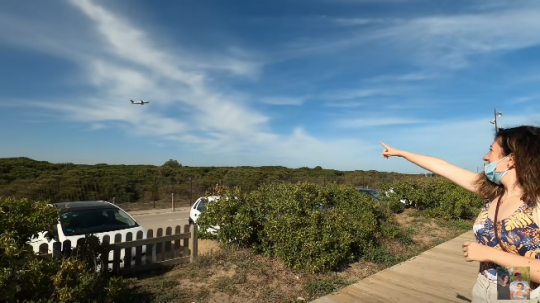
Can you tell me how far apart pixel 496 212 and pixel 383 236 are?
20.2ft

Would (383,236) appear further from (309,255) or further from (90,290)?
(90,290)

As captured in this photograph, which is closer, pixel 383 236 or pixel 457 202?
pixel 383 236

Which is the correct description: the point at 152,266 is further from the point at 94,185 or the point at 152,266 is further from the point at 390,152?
the point at 94,185

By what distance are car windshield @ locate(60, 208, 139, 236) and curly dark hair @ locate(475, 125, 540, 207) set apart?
652cm

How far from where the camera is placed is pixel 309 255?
5.54 m

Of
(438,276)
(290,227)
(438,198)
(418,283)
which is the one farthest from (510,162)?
(438,198)

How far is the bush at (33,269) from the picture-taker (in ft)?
10.6

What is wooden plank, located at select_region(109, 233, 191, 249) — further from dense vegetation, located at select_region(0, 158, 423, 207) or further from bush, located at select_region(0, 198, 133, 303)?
dense vegetation, located at select_region(0, 158, 423, 207)

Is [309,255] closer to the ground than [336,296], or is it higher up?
higher up

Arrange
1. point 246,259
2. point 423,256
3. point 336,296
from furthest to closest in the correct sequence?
point 423,256
point 246,259
point 336,296

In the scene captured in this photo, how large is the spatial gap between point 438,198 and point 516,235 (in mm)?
11189

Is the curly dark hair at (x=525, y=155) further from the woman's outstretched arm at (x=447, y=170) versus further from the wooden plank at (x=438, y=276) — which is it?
the wooden plank at (x=438, y=276)

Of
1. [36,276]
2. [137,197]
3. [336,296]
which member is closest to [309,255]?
[336,296]

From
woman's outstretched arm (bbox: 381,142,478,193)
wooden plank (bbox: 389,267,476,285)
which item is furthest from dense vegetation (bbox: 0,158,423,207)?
woman's outstretched arm (bbox: 381,142,478,193)
